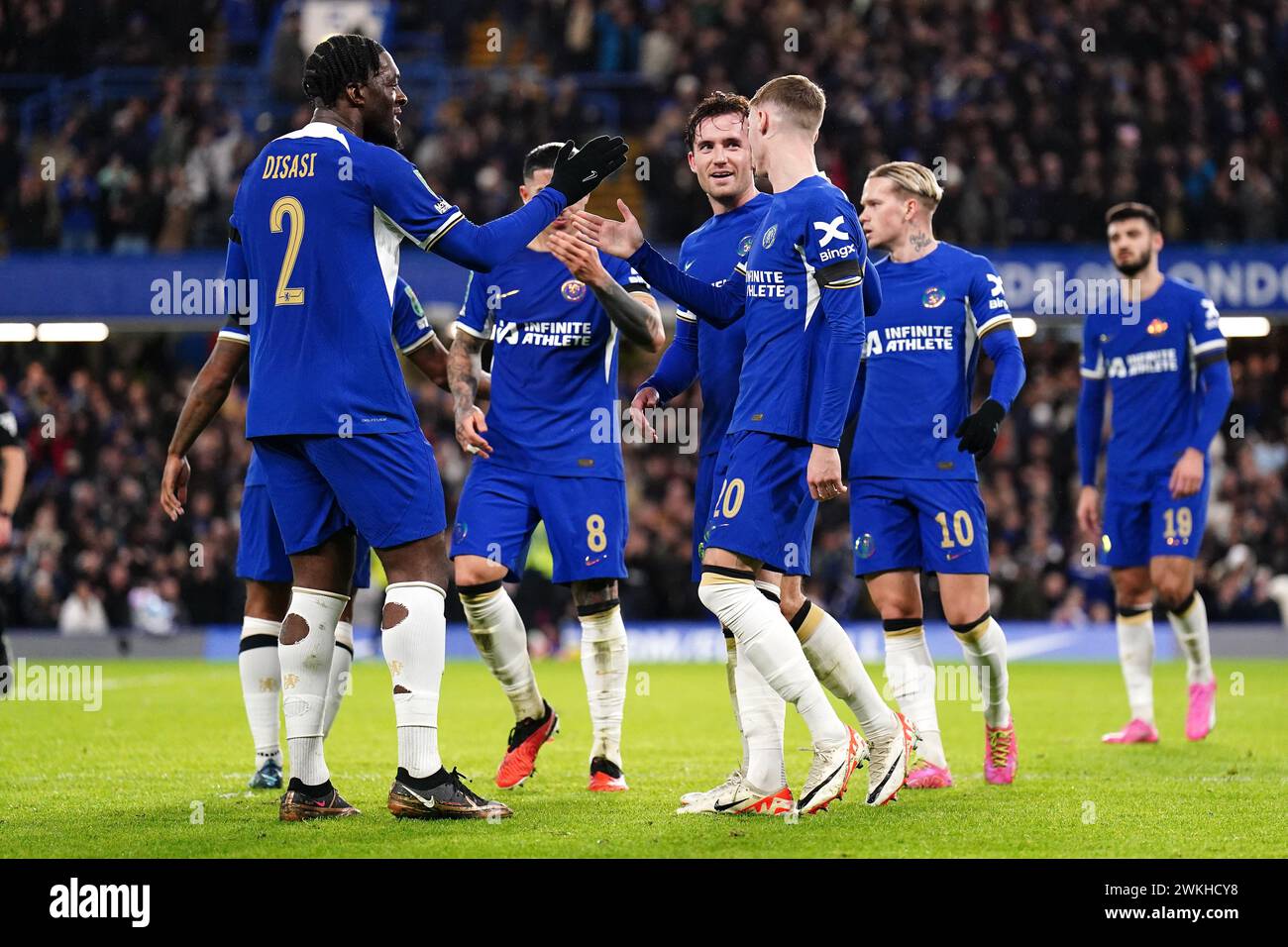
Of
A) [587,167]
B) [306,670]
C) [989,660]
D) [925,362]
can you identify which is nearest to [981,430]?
[925,362]

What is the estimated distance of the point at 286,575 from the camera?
6.71m

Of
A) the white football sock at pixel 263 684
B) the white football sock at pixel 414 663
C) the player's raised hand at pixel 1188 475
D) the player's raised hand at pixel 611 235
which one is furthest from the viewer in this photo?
the player's raised hand at pixel 1188 475

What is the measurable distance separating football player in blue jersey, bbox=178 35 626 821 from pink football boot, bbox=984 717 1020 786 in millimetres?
2397

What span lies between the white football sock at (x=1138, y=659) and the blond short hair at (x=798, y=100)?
4.35 meters

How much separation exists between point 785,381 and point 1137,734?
425cm

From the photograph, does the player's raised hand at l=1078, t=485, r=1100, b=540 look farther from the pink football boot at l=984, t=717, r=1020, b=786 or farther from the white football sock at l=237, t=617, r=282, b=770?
the white football sock at l=237, t=617, r=282, b=770

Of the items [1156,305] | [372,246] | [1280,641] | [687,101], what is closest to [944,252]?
[1156,305]

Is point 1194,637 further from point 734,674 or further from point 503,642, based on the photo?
point 503,642

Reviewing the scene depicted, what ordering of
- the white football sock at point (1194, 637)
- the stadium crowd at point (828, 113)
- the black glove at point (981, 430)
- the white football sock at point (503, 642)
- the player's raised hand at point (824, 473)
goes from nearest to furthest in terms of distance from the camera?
the player's raised hand at point (824, 473)
the black glove at point (981, 430)
the white football sock at point (503, 642)
the white football sock at point (1194, 637)
the stadium crowd at point (828, 113)

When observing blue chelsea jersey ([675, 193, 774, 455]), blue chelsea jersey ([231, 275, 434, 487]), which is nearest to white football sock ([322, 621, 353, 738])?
blue chelsea jersey ([231, 275, 434, 487])

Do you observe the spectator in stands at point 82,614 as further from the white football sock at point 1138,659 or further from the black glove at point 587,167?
the black glove at point 587,167

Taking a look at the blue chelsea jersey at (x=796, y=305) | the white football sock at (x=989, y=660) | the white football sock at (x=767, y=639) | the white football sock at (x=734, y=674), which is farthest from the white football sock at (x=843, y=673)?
the white football sock at (x=989, y=660)

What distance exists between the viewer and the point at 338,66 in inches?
221

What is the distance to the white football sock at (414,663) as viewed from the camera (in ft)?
18.2
